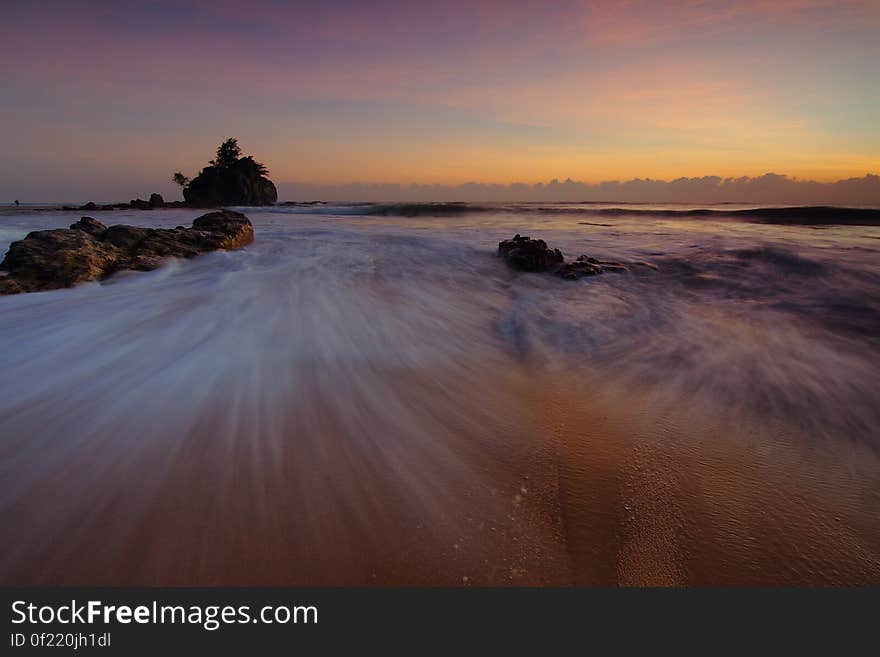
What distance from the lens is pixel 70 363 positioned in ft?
10.6

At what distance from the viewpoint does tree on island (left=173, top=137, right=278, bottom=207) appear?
4819 cm

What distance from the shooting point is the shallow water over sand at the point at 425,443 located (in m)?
1.64

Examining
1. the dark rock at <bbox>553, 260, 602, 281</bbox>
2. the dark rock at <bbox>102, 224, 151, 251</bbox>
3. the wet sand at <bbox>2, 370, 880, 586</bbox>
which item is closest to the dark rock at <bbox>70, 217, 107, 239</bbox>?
the dark rock at <bbox>102, 224, 151, 251</bbox>

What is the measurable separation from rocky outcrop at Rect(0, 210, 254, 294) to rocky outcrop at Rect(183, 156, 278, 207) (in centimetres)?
4681

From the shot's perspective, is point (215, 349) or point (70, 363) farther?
point (215, 349)

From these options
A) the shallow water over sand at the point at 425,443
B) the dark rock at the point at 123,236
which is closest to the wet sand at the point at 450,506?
the shallow water over sand at the point at 425,443

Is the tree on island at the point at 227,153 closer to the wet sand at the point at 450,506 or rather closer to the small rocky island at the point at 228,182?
the small rocky island at the point at 228,182

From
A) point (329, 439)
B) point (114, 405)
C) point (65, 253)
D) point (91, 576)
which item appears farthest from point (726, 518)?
point (65, 253)

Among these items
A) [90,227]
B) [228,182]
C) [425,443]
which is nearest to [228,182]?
[228,182]

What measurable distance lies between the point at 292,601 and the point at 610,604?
127 cm

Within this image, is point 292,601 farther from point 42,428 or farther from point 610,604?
point 42,428

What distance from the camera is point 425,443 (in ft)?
7.95

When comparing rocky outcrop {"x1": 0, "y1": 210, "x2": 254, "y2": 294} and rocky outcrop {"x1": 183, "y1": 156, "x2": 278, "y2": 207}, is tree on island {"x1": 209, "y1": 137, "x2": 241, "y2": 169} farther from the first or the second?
rocky outcrop {"x1": 0, "y1": 210, "x2": 254, "y2": 294}

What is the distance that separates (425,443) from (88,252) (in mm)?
6260
